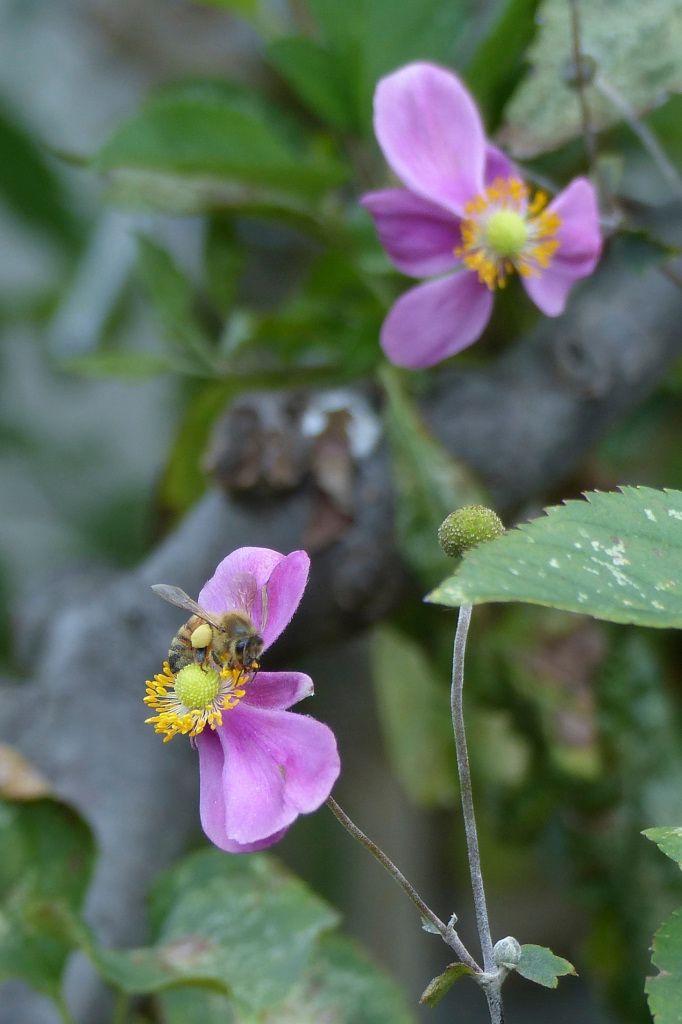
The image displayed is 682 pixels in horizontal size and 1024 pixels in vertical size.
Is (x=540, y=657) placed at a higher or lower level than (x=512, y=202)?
lower

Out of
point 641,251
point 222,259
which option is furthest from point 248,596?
point 222,259

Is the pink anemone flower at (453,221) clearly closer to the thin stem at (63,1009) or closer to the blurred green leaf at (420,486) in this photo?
the blurred green leaf at (420,486)

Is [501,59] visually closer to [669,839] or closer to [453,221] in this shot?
[453,221]

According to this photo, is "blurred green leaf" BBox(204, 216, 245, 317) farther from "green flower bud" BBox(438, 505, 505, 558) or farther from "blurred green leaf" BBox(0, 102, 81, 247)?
"blurred green leaf" BBox(0, 102, 81, 247)

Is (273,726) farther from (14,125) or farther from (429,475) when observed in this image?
(14,125)

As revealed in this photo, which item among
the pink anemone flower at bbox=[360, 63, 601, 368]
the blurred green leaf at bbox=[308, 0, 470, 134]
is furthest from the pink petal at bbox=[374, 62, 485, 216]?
the blurred green leaf at bbox=[308, 0, 470, 134]

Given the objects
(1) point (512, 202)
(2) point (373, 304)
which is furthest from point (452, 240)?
(2) point (373, 304)
